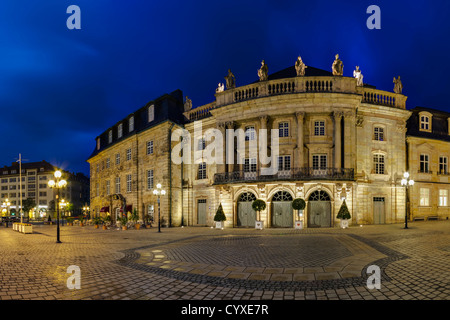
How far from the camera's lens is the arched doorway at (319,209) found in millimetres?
25438

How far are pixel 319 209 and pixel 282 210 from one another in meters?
3.39

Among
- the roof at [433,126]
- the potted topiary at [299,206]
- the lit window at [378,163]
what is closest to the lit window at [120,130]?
the potted topiary at [299,206]

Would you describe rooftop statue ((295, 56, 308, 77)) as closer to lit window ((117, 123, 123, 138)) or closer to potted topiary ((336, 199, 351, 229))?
potted topiary ((336, 199, 351, 229))

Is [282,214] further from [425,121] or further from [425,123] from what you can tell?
[425,121]

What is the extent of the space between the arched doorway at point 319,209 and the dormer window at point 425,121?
16723 mm

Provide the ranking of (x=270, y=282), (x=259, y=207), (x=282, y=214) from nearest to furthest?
(x=270, y=282) < (x=259, y=207) < (x=282, y=214)

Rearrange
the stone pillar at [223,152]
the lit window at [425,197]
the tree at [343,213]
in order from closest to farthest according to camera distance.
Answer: the tree at [343,213] < the stone pillar at [223,152] < the lit window at [425,197]

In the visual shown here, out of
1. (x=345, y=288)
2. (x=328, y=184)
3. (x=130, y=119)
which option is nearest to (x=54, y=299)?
(x=345, y=288)

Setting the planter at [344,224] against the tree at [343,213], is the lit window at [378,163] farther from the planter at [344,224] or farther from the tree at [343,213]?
the planter at [344,224]

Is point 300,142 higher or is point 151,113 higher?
point 151,113

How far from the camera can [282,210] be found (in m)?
26.5

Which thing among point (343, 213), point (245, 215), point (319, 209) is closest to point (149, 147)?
point (245, 215)

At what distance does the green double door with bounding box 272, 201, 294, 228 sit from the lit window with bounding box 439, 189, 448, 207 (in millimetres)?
20070
